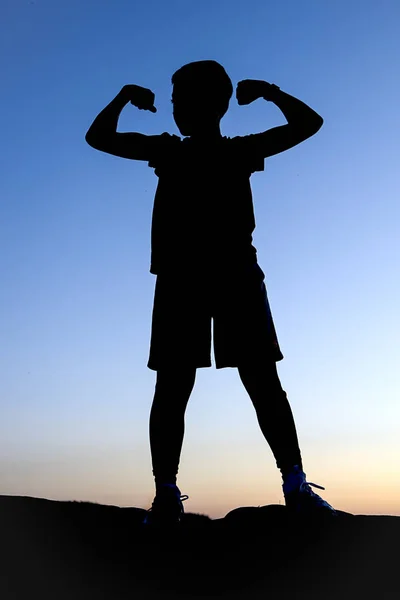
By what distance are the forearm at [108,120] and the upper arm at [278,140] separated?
0.85 meters

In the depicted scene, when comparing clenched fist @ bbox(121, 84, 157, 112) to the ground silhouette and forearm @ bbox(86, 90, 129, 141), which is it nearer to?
forearm @ bbox(86, 90, 129, 141)

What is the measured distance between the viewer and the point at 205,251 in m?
4.47

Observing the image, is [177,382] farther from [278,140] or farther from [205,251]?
[278,140]

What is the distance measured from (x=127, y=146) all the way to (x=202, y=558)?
252 centimetres

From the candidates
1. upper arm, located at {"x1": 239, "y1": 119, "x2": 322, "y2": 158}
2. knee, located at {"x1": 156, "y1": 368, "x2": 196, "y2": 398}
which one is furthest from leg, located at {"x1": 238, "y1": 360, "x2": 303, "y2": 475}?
upper arm, located at {"x1": 239, "y1": 119, "x2": 322, "y2": 158}

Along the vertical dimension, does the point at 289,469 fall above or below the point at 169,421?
below

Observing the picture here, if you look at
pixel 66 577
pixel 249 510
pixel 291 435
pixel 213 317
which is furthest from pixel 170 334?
pixel 66 577

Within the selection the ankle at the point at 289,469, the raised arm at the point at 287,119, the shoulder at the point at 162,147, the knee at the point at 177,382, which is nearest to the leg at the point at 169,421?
the knee at the point at 177,382

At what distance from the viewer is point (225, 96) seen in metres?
4.62

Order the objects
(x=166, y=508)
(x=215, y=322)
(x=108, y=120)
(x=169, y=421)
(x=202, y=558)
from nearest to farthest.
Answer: (x=202, y=558) → (x=166, y=508) → (x=169, y=421) → (x=215, y=322) → (x=108, y=120)

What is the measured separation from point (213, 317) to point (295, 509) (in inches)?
49.2

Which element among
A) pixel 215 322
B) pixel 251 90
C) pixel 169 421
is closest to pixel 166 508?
pixel 169 421

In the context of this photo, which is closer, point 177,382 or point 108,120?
point 177,382

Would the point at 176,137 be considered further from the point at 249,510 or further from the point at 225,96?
the point at 249,510
